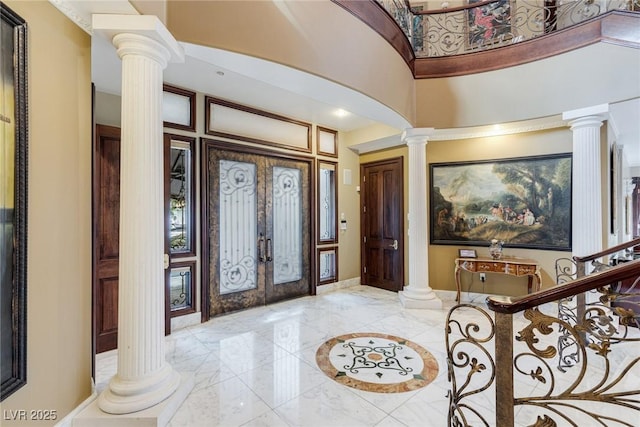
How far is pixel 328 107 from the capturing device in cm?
428

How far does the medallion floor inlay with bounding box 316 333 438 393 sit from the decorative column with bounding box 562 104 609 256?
2.60 meters

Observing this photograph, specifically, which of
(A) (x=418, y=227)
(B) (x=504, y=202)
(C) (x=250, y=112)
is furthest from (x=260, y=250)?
(B) (x=504, y=202)

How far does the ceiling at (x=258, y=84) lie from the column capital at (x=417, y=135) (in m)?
0.15

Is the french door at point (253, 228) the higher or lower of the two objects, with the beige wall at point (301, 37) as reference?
lower

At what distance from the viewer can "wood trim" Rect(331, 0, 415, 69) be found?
9.90ft

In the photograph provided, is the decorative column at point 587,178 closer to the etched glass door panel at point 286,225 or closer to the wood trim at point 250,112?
the wood trim at point 250,112

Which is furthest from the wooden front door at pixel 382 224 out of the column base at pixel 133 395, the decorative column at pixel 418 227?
the column base at pixel 133 395

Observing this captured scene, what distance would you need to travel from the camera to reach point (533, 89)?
3680 millimetres

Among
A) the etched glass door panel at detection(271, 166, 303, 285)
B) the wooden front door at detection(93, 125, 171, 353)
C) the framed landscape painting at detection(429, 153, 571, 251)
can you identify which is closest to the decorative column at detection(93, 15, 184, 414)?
the wooden front door at detection(93, 125, 171, 353)

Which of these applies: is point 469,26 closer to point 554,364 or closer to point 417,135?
point 417,135

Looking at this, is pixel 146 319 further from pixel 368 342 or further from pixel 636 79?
pixel 636 79

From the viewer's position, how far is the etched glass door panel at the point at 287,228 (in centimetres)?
457

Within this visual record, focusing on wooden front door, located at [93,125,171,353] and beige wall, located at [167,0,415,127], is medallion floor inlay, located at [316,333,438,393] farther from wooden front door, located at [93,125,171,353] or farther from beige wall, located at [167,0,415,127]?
beige wall, located at [167,0,415,127]

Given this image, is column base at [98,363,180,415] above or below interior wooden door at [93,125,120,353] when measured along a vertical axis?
below
